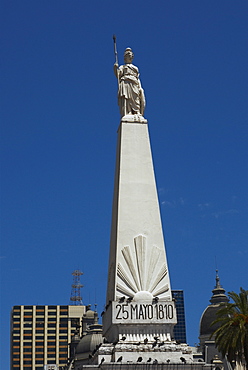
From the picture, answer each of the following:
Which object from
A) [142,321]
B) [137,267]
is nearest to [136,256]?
[137,267]

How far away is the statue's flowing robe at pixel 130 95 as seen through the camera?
6003 cm

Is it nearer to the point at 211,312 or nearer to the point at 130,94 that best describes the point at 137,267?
the point at 130,94

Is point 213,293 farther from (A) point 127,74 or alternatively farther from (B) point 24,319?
(B) point 24,319

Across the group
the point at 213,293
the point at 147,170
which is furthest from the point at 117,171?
the point at 213,293

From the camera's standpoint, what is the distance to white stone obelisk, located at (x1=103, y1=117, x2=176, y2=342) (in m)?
52.3

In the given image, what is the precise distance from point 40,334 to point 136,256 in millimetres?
137256

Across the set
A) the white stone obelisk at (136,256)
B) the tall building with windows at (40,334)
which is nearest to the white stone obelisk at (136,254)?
the white stone obelisk at (136,256)

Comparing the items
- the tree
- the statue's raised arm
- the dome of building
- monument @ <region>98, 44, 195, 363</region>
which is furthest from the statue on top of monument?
the dome of building

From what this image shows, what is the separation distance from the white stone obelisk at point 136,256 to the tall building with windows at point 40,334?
12994 cm

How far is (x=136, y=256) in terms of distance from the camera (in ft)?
178

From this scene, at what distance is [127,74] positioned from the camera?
6038 centimetres

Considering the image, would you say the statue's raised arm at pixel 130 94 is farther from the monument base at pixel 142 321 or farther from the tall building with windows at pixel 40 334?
the tall building with windows at pixel 40 334

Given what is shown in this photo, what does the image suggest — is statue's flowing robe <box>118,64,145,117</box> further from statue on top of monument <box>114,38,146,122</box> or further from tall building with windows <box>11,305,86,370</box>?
tall building with windows <box>11,305,86,370</box>

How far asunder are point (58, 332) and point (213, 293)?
8656 cm
